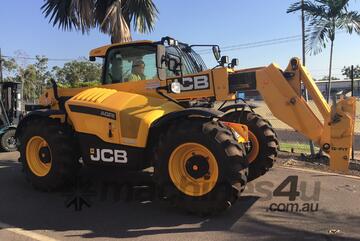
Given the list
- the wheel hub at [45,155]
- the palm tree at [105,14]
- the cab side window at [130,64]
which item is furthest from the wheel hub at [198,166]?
the palm tree at [105,14]

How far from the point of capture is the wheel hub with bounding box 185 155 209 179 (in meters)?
5.62

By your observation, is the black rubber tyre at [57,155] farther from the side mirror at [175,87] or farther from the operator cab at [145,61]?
the side mirror at [175,87]

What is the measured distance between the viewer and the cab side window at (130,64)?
683cm

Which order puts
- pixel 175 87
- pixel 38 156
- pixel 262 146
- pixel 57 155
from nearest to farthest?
pixel 175 87
pixel 57 155
pixel 262 146
pixel 38 156

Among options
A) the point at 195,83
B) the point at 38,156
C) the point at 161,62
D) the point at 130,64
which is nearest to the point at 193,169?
the point at 195,83

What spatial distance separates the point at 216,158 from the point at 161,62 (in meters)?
1.83

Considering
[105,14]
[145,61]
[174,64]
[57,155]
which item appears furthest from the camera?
[105,14]

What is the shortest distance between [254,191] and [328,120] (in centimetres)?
177

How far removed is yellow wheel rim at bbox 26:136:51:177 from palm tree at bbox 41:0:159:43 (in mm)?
5331

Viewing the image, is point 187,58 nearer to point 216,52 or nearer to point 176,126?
point 216,52

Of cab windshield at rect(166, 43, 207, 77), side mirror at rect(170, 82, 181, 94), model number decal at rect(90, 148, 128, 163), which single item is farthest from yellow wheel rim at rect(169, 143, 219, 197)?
cab windshield at rect(166, 43, 207, 77)

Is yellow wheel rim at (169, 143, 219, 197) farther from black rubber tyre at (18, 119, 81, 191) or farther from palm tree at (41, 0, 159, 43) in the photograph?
palm tree at (41, 0, 159, 43)

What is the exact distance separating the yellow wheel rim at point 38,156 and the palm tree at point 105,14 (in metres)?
5.33

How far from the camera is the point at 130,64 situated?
7.13 m
